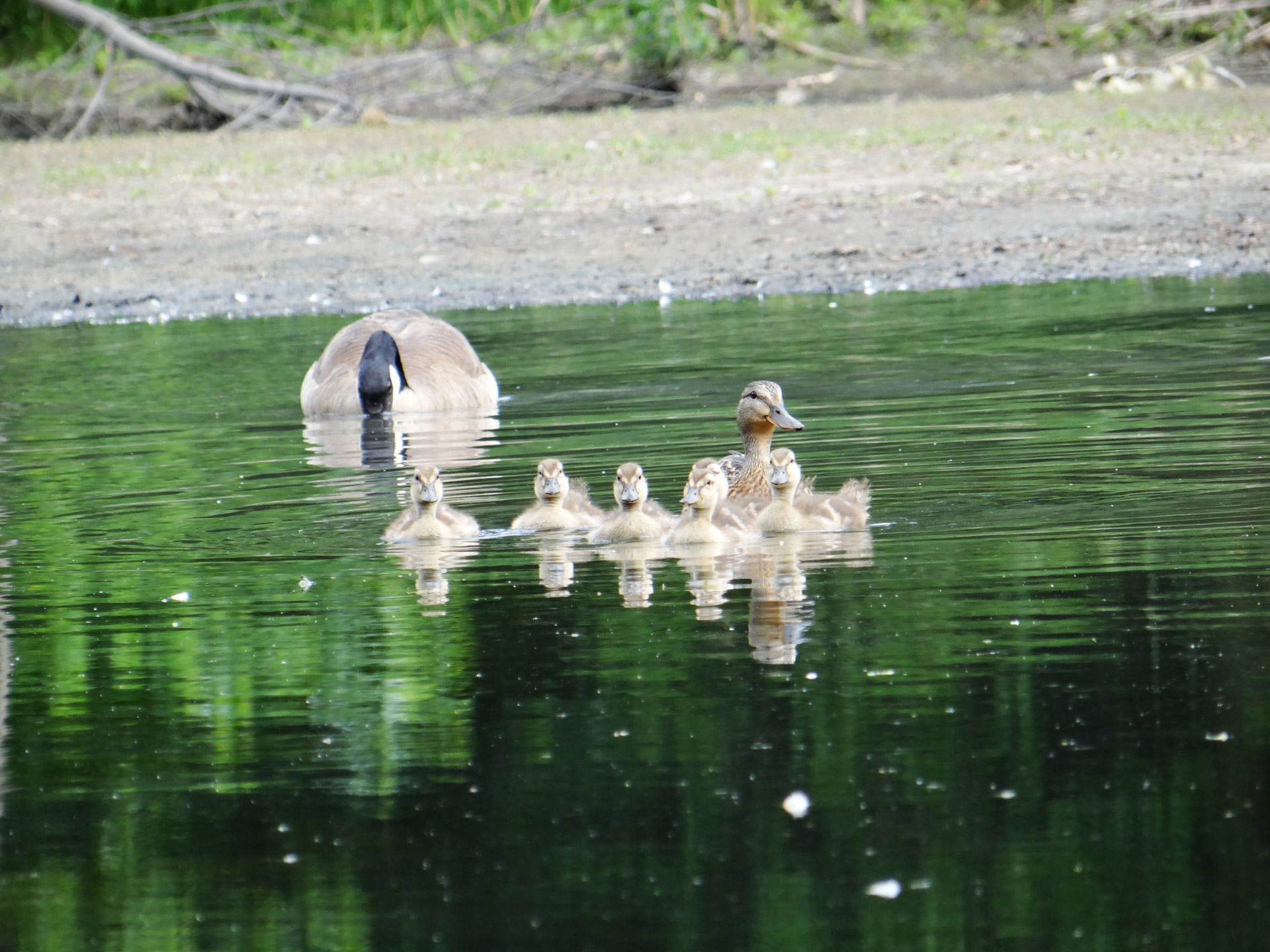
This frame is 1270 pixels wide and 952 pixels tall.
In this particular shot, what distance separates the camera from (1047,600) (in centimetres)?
680

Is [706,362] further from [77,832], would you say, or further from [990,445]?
[77,832]

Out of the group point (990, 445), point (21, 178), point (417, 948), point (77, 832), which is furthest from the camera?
point (21, 178)

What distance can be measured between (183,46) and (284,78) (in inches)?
89.0

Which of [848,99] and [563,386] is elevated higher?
[848,99]

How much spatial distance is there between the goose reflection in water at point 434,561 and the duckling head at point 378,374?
15.8ft

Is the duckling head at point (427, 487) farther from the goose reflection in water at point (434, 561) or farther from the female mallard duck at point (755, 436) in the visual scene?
the female mallard duck at point (755, 436)

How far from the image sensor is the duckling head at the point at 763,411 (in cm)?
942

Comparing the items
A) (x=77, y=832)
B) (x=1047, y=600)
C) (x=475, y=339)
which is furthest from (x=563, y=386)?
(x=77, y=832)

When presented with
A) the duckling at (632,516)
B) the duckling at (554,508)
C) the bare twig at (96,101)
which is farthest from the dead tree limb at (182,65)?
the duckling at (632,516)

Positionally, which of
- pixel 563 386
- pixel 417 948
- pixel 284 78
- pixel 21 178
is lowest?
pixel 417 948

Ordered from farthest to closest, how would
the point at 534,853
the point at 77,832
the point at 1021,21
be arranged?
1. the point at 1021,21
2. the point at 77,832
3. the point at 534,853

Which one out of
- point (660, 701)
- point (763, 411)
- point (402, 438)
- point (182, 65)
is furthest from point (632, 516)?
point (182, 65)

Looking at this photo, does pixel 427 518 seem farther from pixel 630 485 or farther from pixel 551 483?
pixel 630 485

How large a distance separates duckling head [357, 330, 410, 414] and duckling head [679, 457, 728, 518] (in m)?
5.24
